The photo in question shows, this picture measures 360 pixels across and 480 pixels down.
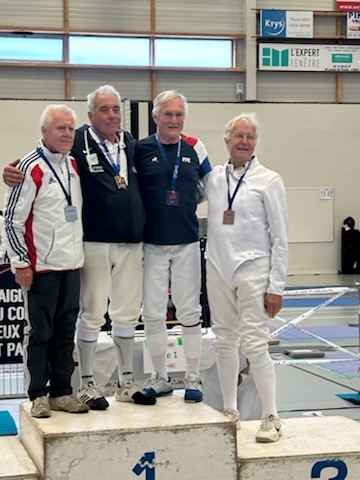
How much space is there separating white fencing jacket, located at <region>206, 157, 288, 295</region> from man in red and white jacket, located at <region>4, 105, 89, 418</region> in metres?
0.81

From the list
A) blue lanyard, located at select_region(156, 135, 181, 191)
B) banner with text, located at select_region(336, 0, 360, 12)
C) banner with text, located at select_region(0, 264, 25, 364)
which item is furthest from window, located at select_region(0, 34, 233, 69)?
blue lanyard, located at select_region(156, 135, 181, 191)

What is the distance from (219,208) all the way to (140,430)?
1338 millimetres

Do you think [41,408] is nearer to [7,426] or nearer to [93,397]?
[93,397]

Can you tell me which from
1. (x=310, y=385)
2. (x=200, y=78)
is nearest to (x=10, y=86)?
(x=200, y=78)

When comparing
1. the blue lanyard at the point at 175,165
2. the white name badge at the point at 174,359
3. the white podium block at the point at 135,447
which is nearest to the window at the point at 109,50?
the white name badge at the point at 174,359

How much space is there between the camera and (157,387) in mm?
5137

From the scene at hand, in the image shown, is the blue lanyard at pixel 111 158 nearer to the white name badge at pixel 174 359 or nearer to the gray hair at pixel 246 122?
the gray hair at pixel 246 122

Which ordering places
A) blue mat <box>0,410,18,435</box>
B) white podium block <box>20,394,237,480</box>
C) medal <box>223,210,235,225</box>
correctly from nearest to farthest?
white podium block <box>20,394,237,480</box> → medal <box>223,210,235,225</box> → blue mat <box>0,410,18,435</box>

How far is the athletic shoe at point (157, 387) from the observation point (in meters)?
5.09

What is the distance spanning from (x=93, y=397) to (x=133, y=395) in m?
0.27

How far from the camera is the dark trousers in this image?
4613mm

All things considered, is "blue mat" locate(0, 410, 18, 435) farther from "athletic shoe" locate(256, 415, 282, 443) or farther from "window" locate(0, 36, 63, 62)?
"window" locate(0, 36, 63, 62)

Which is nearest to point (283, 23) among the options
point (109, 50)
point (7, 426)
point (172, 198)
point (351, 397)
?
point (109, 50)

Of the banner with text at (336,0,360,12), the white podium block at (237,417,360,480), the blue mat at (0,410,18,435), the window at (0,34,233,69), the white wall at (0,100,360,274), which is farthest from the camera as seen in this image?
the banner with text at (336,0,360,12)
